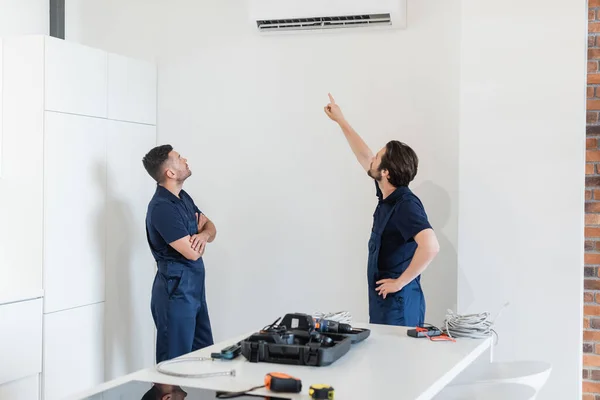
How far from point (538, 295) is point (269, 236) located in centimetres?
177

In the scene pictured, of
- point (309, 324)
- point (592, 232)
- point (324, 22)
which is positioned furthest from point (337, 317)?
point (324, 22)

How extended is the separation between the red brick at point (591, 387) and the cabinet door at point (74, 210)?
303 cm

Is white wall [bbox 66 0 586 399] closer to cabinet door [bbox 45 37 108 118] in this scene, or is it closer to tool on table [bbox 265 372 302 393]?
cabinet door [bbox 45 37 108 118]

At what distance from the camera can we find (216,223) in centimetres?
508

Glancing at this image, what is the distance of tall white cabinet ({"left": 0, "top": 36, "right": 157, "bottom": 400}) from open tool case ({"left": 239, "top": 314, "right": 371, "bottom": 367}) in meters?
1.94

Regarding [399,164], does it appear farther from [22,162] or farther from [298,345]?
[22,162]

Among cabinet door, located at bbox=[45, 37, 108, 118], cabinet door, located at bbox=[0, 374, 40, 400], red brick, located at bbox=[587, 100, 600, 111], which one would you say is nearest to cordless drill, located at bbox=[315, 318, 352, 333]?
cabinet door, located at bbox=[0, 374, 40, 400]

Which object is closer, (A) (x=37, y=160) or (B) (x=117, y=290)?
(A) (x=37, y=160)

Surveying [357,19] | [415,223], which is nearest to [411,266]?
[415,223]

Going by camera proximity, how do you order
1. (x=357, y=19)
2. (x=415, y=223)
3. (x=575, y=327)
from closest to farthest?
(x=415, y=223) < (x=575, y=327) < (x=357, y=19)

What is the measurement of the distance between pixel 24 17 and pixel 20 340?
2.13m

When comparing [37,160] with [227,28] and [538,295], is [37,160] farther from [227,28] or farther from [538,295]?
[538,295]

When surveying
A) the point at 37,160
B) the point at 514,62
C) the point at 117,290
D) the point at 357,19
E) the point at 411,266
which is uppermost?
the point at 357,19

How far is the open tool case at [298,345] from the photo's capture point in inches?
90.4
